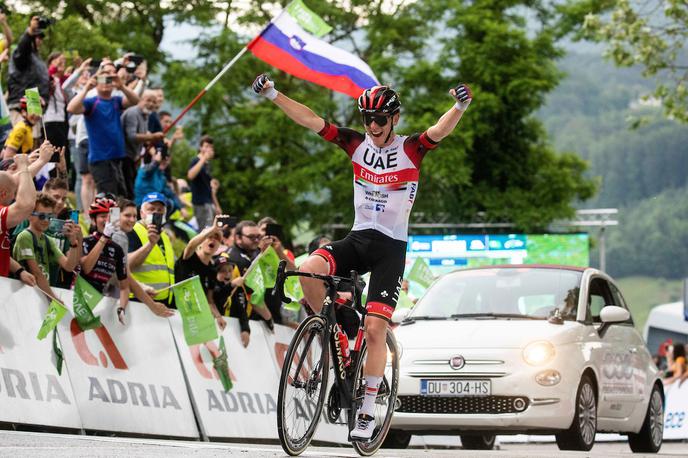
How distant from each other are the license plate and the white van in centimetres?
2942

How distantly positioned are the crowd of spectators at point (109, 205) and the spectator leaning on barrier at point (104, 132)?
0.04 feet

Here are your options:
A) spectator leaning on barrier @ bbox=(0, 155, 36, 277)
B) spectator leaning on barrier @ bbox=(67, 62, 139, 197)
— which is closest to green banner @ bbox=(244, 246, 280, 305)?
spectator leaning on barrier @ bbox=(67, 62, 139, 197)

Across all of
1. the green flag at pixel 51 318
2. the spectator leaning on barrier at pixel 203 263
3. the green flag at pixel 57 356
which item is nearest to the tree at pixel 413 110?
the spectator leaning on barrier at pixel 203 263

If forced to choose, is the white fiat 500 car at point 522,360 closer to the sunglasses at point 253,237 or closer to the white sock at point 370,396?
the sunglasses at point 253,237

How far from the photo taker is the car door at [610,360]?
42.3 feet

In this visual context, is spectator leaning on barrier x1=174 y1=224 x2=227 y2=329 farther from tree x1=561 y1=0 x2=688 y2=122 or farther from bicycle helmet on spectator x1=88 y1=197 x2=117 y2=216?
tree x1=561 y1=0 x2=688 y2=122

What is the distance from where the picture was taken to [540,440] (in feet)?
77.3

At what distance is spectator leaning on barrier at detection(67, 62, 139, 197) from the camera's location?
49.0 feet

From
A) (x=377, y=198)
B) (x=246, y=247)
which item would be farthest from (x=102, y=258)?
(x=377, y=198)

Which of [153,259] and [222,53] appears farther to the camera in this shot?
[222,53]

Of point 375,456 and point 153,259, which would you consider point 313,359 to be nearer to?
point 375,456

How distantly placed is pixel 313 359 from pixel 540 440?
15.6 m

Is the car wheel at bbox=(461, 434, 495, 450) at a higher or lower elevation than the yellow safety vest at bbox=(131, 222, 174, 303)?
lower

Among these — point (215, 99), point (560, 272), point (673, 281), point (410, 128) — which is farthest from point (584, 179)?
point (673, 281)
